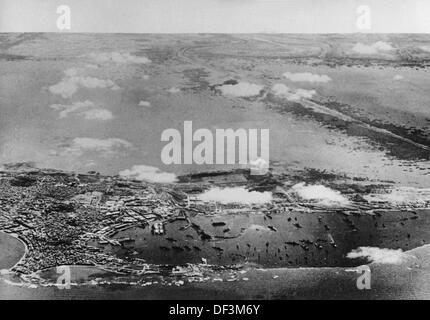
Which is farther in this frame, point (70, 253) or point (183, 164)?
point (183, 164)

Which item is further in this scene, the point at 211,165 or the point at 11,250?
the point at 211,165

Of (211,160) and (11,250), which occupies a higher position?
(211,160)

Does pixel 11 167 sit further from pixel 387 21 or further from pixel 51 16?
pixel 387 21

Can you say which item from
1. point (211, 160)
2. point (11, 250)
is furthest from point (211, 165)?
point (11, 250)

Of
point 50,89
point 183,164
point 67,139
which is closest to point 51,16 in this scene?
point 50,89

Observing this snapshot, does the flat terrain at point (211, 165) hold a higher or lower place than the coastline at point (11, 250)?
higher

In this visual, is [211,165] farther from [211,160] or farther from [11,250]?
[11,250]

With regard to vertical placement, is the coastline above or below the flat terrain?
below
